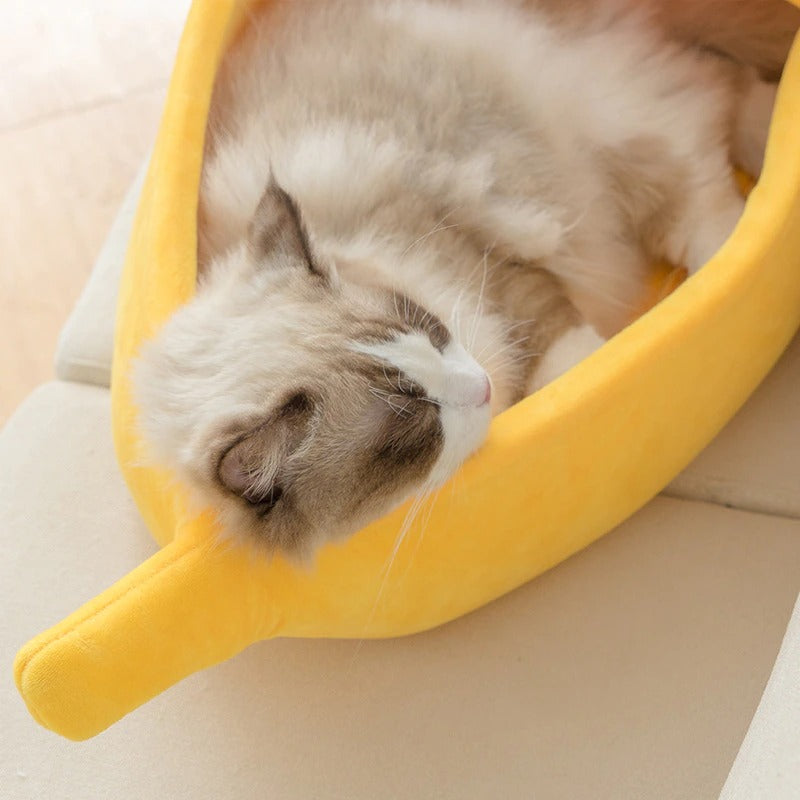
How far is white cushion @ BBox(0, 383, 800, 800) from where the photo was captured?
3.96 ft

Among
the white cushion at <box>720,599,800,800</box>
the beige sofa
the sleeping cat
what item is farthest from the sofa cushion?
the white cushion at <box>720,599,800,800</box>

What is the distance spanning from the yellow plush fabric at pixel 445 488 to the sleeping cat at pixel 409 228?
0.23ft

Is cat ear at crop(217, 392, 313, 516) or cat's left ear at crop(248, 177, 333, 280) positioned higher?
cat's left ear at crop(248, 177, 333, 280)

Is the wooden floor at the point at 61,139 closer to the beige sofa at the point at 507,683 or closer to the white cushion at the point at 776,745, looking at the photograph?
the beige sofa at the point at 507,683

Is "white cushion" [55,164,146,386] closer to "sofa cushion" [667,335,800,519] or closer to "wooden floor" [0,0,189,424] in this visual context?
"wooden floor" [0,0,189,424]

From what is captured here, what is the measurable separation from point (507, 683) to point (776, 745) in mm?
471

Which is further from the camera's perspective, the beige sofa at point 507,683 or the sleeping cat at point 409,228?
the beige sofa at point 507,683

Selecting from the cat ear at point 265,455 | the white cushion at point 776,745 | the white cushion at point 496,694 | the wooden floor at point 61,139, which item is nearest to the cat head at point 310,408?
the cat ear at point 265,455

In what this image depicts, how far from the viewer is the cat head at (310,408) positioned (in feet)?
3.45

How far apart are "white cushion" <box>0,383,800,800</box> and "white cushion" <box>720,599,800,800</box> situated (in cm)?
28

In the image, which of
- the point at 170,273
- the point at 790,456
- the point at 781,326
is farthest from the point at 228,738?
the point at 781,326

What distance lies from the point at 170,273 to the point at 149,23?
195cm

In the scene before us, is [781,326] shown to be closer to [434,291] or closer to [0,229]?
[434,291]

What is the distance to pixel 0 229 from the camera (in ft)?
8.62
